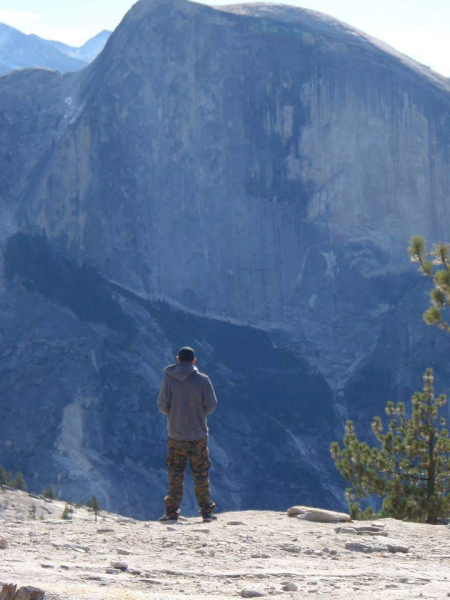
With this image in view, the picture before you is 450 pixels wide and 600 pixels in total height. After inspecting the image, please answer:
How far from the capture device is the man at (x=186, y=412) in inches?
394

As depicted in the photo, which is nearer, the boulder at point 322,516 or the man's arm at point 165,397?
the man's arm at point 165,397

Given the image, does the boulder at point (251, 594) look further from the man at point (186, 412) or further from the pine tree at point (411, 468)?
the pine tree at point (411, 468)

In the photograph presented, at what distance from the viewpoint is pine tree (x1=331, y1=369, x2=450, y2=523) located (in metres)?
15.1

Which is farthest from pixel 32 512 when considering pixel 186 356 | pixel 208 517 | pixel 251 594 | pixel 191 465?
pixel 251 594

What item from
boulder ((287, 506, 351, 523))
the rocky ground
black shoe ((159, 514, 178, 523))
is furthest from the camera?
boulder ((287, 506, 351, 523))

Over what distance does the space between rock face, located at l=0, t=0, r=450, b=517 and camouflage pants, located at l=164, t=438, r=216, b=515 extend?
4695cm

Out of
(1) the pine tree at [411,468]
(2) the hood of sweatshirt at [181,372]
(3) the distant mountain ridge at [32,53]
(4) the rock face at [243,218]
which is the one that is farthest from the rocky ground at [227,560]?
(3) the distant mountain ridge at [32,53]

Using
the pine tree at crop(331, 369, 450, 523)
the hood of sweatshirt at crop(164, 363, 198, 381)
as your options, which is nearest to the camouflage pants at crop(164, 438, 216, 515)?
the hood of sweatshirt at crop(164, 363, 198, 381)

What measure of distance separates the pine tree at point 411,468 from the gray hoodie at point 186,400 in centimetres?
595

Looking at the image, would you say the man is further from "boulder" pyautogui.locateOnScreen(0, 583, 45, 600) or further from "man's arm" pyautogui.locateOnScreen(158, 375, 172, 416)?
"boulder" pyautogui.locateOnScreen(0, 583, 45, 600)

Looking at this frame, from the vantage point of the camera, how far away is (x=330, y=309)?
6241cm

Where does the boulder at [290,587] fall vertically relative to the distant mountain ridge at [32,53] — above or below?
below

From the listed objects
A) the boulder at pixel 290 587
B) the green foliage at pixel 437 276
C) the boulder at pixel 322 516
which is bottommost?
the boulder at pixel 290 587

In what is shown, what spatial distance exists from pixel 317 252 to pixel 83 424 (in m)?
18.5
